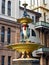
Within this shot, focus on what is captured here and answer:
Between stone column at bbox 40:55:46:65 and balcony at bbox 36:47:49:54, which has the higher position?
balcony at bbox 36:47:49:54

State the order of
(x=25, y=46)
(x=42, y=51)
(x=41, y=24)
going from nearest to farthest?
(x=25, y=46) → (x=42, y=51) → (x=41, y=24)

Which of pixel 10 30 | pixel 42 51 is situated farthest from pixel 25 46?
pixel 42 51

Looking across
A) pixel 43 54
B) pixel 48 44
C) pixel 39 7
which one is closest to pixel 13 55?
pixel 43 54

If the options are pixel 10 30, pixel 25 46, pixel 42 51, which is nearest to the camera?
pixel 25 46

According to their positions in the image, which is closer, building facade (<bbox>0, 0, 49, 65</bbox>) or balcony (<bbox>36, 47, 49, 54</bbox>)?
building facade (<bbox>0, 0, 49, 65</bbox>)

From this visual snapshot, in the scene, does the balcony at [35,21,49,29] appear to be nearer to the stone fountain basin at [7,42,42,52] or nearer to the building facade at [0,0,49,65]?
the building facade at [0,0,49,65]

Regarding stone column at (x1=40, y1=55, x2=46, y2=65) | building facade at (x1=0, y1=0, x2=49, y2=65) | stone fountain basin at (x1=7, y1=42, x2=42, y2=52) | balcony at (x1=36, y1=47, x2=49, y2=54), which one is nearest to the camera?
stone fountain basin at (x1=7, y1=42, x2=42, y2=52)

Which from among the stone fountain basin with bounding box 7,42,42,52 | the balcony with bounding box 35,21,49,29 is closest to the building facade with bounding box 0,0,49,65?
the balcony with bounding box 35,21,49,29

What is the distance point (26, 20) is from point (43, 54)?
83.1 feet

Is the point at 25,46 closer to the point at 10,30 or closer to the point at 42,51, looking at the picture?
the point at 10,30

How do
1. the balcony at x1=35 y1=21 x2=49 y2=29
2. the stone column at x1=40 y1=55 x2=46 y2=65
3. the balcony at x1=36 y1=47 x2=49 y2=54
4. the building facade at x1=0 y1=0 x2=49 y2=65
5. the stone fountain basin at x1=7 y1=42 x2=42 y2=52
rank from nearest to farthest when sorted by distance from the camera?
the stone fountain basin at x1=7 y1=42 x2=42 y2=52 < the building facade at x1=0 y1=0 x2=49 y2=65 < the balcony at x1=36 y1=47 x2=49 y2=54 < the stone column at x1=40 y1=55 x2=46 y2=65 < the balcony at x1=35 y1=21 x2=49 y2=29

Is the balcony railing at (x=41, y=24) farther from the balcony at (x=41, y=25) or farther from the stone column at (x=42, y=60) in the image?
the stone column at (x=42, y=60)

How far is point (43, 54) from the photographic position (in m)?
42.2

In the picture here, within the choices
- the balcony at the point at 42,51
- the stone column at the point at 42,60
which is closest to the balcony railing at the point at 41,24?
the balcony at the point at 42,51
